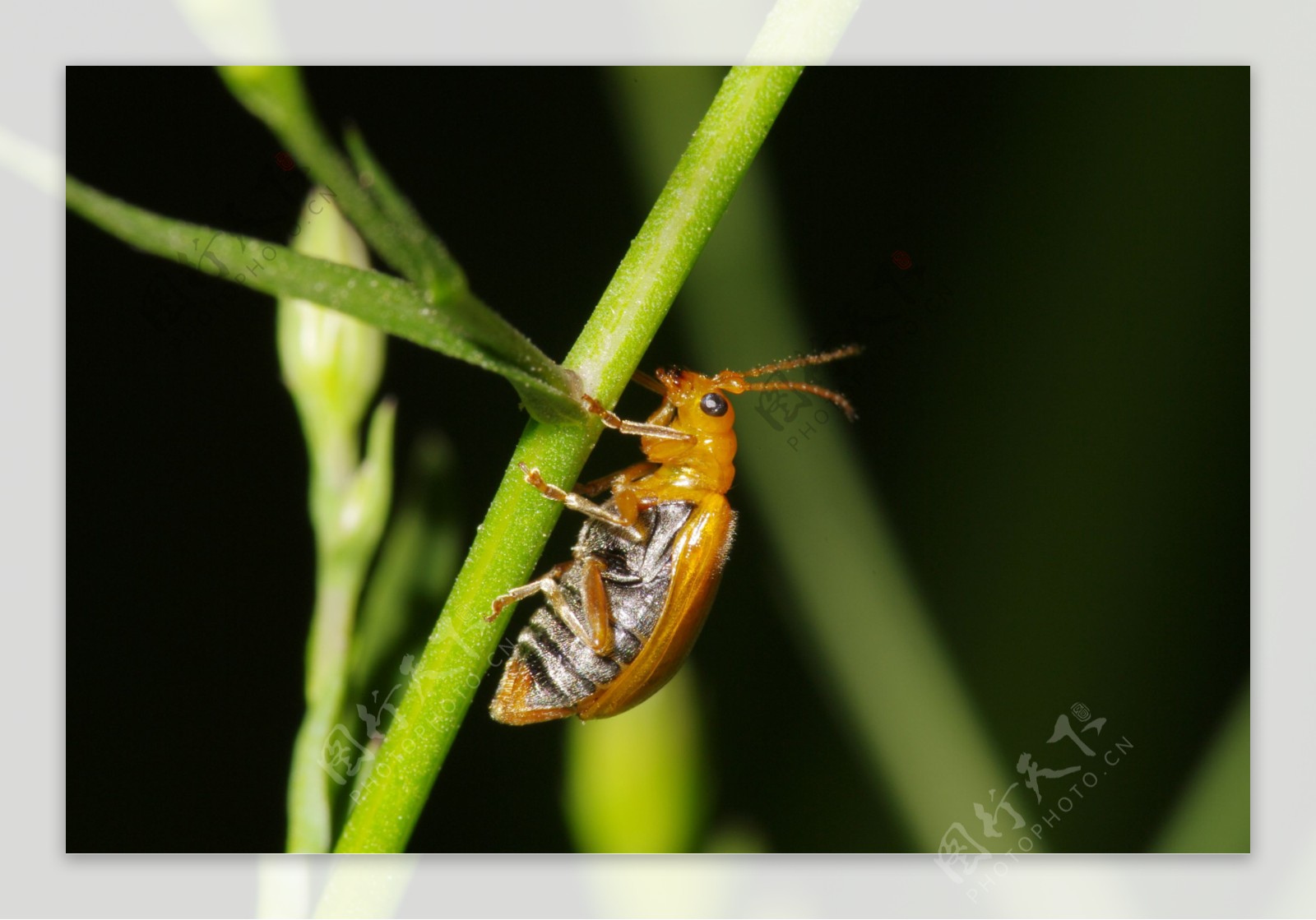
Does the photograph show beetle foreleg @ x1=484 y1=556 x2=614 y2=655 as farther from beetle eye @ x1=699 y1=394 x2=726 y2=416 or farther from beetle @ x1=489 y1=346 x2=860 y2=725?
beetle eye @ x1=699 y1=394 x2=726 y2=416

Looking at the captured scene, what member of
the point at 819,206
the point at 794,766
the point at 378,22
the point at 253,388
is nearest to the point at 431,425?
the point at 253,388

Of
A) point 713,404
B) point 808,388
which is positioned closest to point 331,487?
point 713,404

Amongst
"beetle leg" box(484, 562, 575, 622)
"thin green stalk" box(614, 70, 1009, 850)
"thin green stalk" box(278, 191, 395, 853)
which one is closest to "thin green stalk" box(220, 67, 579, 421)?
"thin green stalk" box(278, 191, 395, 853)

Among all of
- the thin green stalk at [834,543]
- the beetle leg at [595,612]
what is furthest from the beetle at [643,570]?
the thin green stalk at [834,543]

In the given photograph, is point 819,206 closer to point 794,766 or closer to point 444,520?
point 444,520

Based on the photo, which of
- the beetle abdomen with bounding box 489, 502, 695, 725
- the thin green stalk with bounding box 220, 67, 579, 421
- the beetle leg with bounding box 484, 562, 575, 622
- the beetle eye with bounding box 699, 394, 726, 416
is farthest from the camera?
the beetle eye with bounding box 699, 394, 726, 416

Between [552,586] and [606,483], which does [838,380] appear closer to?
[606,483]

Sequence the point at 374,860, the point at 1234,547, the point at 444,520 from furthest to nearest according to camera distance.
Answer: the point at 1234,547, the point at 444,520, the point at 374,860

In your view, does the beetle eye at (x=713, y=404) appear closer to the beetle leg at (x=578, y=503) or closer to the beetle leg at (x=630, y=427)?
the beetle leg at (x=630, y=427)
